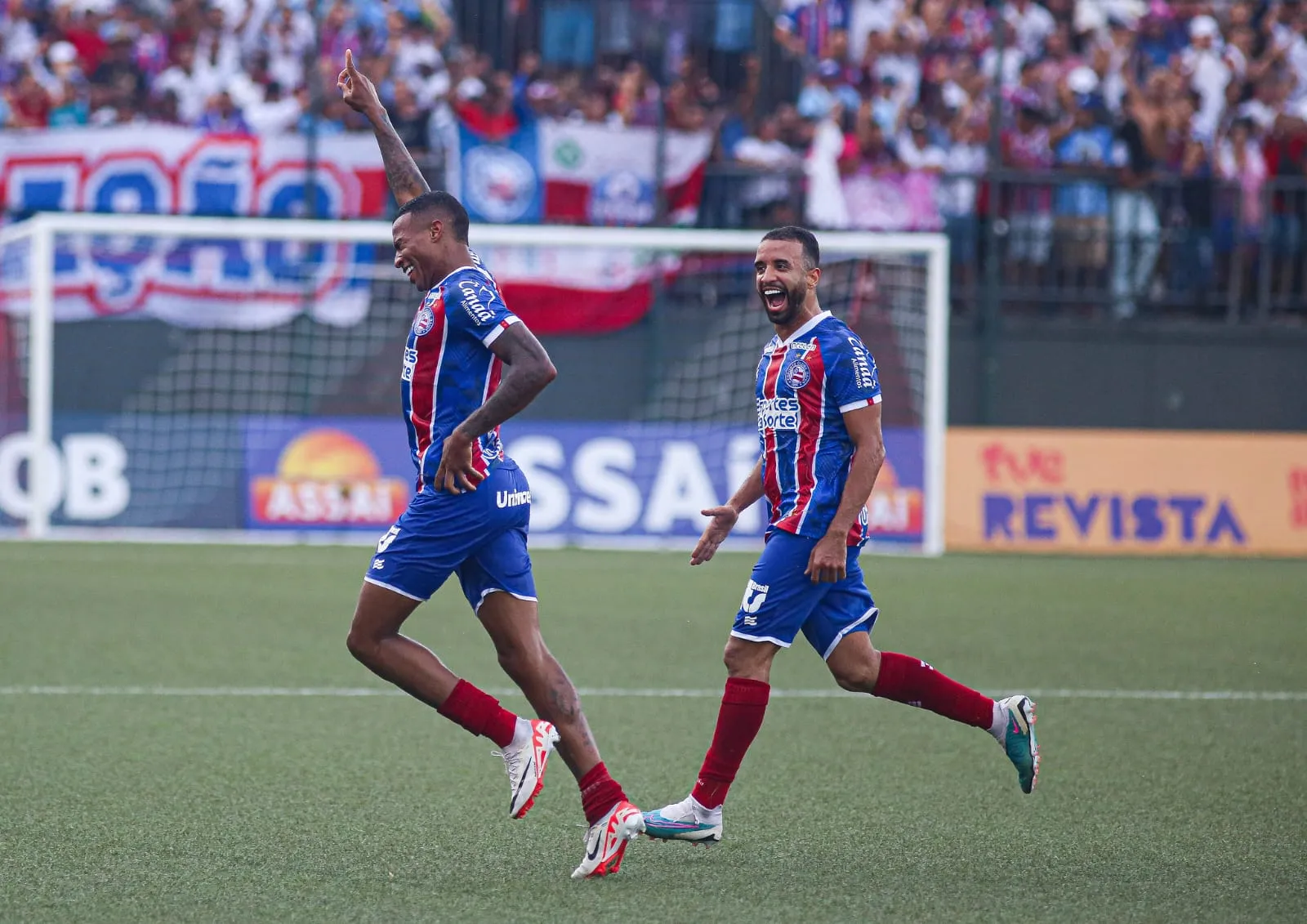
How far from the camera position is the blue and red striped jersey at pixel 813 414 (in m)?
5.02

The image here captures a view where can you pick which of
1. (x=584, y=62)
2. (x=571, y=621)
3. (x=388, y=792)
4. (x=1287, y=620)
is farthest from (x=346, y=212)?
(x=388, y=792)

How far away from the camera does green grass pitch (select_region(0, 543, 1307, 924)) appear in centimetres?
441

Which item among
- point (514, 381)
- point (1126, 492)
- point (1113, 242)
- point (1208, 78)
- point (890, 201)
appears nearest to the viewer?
point (514, 381)

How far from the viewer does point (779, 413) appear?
513 cm

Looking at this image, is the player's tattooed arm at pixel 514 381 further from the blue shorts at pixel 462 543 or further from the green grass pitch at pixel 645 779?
the green grass pitch at pixel 645 779

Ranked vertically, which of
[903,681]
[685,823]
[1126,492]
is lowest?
[685,823]

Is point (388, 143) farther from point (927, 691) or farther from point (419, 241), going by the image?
point (927, 691)

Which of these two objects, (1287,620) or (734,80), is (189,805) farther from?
(734,80)

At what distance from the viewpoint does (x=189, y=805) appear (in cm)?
538

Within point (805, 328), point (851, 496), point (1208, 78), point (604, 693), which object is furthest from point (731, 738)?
point (1208, 78)

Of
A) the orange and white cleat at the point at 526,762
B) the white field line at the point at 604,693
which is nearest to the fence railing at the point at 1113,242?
the white field line at the point at 604,693

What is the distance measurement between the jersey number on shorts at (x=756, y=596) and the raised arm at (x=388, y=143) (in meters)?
1.61

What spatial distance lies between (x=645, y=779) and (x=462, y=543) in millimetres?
1560

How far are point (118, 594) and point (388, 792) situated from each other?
607 cm
